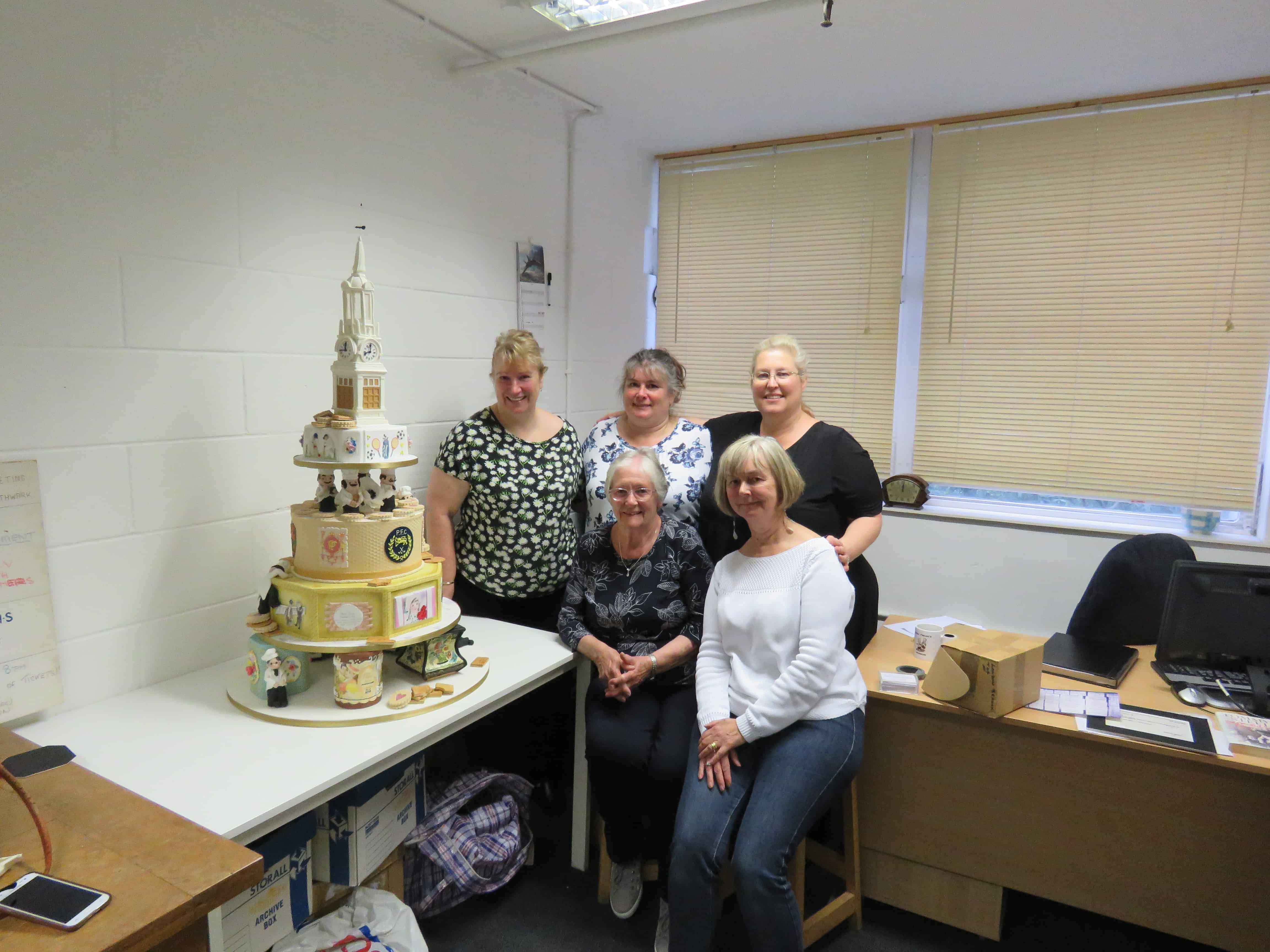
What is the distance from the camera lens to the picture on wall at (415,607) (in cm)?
181

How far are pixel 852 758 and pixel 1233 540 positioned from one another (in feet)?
6.74

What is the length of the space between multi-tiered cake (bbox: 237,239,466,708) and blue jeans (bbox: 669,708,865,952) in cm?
79

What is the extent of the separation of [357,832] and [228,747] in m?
0.42

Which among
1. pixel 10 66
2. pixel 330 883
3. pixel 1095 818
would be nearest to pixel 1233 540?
pixel 1095 818

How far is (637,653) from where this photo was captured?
217 cm

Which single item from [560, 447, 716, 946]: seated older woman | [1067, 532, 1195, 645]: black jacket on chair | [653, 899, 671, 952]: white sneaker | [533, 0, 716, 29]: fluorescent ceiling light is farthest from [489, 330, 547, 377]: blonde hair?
[1067, 532, 1195, 645]: black jacket on chair

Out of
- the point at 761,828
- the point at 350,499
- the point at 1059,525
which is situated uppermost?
the point at 350,499

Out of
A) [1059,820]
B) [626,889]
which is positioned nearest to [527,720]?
[626,889]

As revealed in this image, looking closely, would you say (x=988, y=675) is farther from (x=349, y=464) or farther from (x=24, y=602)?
(x=24, y=602)

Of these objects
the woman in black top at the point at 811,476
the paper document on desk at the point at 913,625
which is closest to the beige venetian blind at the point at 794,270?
the paper document on desk at the point at 913,625

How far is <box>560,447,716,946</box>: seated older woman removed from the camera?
206 cm

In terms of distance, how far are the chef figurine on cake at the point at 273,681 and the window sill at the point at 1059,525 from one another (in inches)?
93.6

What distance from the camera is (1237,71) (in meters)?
2.70

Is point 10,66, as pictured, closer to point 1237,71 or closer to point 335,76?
point 335,76
